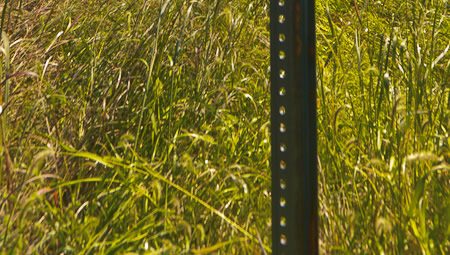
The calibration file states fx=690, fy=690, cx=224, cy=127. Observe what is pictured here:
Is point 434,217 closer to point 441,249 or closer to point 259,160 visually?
point 441,249

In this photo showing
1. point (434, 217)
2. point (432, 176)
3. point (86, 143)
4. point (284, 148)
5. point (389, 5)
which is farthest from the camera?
point (389, 5)

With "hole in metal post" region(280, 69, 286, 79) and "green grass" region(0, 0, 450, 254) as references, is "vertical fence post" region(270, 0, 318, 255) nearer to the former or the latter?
"hole in metal post" region(280, 69, 286, 79)

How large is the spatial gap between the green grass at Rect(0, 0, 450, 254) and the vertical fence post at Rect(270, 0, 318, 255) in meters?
0.22

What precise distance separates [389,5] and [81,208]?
203 centimetres

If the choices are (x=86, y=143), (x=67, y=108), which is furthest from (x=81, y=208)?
(x=67, y=108)

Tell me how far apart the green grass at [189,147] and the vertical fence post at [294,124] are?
0.73 ft

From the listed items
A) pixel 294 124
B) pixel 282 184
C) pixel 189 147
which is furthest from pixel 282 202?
pixel 189 147

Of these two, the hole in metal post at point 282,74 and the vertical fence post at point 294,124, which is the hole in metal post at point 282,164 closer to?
the vertical fence post at point 294,124

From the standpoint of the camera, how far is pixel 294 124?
1187 millimetres

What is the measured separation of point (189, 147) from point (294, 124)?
0.79 m

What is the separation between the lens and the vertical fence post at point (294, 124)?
117cm

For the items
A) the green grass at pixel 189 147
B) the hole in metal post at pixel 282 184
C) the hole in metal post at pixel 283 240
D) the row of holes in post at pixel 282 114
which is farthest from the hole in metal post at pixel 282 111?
the green grass at pixel 189 147

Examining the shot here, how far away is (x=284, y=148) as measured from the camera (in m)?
1.22

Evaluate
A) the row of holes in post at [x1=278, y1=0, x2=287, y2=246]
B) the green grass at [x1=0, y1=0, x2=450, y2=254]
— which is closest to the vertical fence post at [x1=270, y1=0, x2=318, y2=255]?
the row of holes in post at [x1=278, y1=0, x2=287, y2=246]
